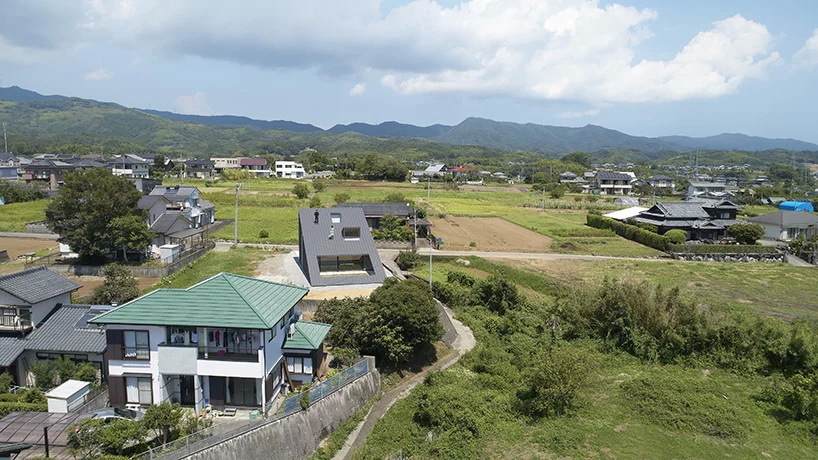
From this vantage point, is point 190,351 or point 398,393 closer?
point 190,351

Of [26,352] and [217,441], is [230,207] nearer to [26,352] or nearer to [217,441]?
[26,352]

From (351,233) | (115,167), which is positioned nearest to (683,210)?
(351,233)

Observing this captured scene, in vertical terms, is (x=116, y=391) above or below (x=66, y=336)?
below

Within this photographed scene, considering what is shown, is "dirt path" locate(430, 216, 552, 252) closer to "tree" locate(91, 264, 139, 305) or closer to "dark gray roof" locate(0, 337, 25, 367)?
"tree" locate(91, 264, 139, 305)

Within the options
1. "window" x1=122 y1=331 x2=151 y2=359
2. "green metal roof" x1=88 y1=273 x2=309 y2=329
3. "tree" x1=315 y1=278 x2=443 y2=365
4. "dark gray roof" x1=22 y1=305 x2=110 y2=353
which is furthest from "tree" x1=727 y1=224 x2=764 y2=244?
"dark gray roof" x1=22 y1=305 x2=110 y2=353

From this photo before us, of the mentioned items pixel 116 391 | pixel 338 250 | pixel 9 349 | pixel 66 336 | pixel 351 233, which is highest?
pixel 351 233

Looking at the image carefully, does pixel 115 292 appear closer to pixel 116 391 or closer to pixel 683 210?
pixel 116 391
